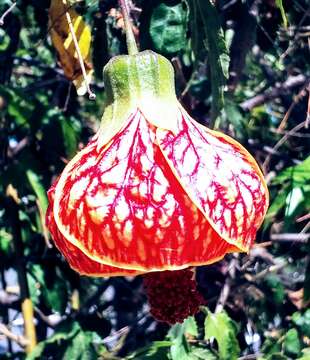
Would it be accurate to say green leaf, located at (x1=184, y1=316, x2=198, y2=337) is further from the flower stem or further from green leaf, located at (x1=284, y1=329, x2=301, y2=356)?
the flower stem

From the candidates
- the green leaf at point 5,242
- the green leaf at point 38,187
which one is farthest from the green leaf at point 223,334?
the green leaf at point 5,242

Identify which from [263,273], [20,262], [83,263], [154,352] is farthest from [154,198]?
[263,273]

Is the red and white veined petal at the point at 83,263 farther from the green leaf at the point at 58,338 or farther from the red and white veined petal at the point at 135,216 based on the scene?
the green leaf at the point at 58,338

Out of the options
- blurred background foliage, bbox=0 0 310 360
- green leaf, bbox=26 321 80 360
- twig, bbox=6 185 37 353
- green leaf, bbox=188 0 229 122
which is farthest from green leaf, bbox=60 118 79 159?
green leaf, bbox=188 0 229 122

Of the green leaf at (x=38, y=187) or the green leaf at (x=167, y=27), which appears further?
the green leaf at (x=38, y=187)

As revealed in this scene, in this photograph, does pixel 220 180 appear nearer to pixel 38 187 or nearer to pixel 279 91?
pixel 38 187

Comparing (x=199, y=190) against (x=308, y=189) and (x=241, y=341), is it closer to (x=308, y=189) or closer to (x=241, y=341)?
(x=308, y=189)

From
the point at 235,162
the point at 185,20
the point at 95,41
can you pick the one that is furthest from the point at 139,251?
Answer: the point at 95,41
